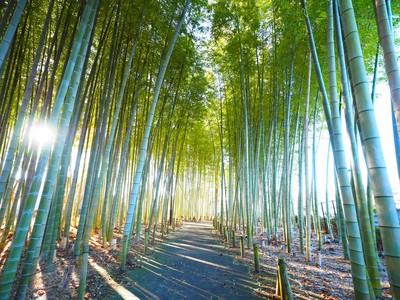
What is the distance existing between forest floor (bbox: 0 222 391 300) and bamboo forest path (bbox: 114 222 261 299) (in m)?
0.13

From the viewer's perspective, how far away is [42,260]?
337 centimetres

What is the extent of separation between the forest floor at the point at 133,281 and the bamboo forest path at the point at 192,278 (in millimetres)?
128

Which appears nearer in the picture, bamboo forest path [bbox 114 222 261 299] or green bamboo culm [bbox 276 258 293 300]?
green bamboo culm [bbox 276 258 293 300]

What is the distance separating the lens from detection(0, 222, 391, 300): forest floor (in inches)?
106

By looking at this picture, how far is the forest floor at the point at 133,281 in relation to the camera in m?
2.69

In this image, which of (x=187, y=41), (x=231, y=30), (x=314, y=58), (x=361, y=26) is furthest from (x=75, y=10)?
(x=361, y=26)

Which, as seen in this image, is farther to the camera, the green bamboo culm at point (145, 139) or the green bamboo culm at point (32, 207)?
the green bamboo culm at point (145, 139)

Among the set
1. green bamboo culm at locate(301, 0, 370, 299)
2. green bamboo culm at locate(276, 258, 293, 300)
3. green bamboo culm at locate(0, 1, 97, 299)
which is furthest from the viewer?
green bamboo culm at locate(276, 258, 293, 300)

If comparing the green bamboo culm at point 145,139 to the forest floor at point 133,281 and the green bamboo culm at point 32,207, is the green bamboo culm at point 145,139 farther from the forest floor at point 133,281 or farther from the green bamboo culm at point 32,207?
the green bamboo culm at point 32,207

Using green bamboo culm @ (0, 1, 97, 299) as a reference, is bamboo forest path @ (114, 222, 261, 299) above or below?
below

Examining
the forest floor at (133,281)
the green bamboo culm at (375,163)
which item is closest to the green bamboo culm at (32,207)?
the forest floor at (133,281)

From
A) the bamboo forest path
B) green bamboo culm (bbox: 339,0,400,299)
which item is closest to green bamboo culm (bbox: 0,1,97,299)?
the bamboo forest path

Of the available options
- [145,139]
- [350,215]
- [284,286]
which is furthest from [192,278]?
[350,215]

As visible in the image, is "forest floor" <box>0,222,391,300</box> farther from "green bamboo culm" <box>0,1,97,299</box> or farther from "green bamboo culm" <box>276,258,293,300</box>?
"green bamboo culm" <box>0,1,97,299</box>
